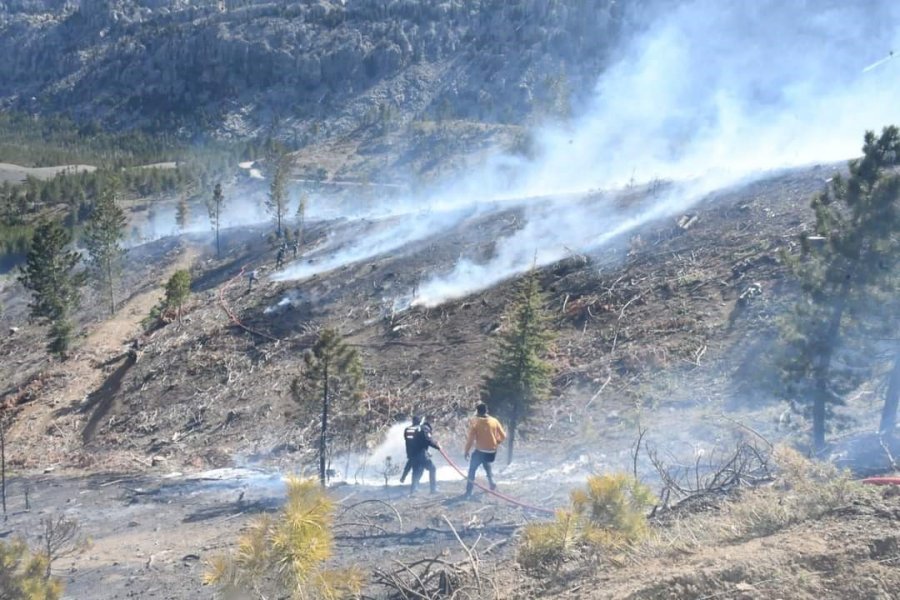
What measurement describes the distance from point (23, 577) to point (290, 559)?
439cm

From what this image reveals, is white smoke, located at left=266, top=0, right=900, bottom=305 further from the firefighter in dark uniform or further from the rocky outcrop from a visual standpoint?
the rocky outcrop

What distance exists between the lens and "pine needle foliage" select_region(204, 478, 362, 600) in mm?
5031

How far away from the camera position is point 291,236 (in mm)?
47156

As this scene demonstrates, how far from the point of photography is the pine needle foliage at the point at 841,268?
450 inches

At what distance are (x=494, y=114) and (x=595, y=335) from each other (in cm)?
9722

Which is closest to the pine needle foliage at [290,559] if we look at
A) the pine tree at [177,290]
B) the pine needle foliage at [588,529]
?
the pine needle foliage at [588,529]

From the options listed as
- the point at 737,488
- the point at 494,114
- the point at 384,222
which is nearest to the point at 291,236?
the point at 384,222

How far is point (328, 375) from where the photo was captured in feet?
51.0

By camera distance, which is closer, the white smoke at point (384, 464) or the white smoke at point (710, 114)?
the white smoke at point (384, 464)

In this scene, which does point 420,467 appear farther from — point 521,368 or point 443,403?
point 443,403

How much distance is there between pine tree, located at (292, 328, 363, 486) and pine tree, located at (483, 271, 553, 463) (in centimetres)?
314

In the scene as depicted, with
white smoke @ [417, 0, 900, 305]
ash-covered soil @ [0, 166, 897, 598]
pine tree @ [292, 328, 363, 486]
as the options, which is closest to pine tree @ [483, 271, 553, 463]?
ash-covered soil @ [0, 166, 897, 598]

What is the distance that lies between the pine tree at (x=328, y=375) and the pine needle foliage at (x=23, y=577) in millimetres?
7205

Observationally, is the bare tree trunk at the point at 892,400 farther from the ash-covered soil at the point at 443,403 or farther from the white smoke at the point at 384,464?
the white smoke at the point at 384,464
